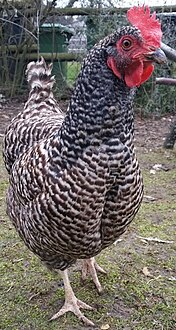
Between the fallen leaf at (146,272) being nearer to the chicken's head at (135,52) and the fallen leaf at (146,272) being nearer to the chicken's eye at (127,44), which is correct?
the chicken's head at (135,52)

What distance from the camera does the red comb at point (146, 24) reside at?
2.40 metres

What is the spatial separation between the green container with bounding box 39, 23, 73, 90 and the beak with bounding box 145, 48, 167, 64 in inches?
295

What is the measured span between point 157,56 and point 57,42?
790cm

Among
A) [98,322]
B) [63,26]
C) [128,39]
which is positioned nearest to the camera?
[128,39]

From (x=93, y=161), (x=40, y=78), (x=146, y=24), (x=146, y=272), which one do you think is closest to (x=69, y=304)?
(x=146, y=272)

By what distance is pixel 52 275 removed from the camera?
366 cm

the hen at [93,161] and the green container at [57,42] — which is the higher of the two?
the hen at [93,161]

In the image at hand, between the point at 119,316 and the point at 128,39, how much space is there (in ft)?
5.73

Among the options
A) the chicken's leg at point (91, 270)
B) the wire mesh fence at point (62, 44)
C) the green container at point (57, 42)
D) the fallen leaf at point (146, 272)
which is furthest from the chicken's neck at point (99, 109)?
the green container at point (57, 42)

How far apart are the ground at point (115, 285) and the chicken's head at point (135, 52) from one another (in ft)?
→ 5.10

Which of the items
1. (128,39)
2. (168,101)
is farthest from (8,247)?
(168,101)

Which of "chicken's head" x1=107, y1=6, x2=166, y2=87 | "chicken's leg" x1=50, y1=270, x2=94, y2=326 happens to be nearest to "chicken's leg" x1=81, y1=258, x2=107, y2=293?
→ "chicken's leg" x1=50, y1=270, x2=94, y2=326

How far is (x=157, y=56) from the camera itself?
93.4 inches

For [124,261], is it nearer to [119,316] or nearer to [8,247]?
[119,316]
